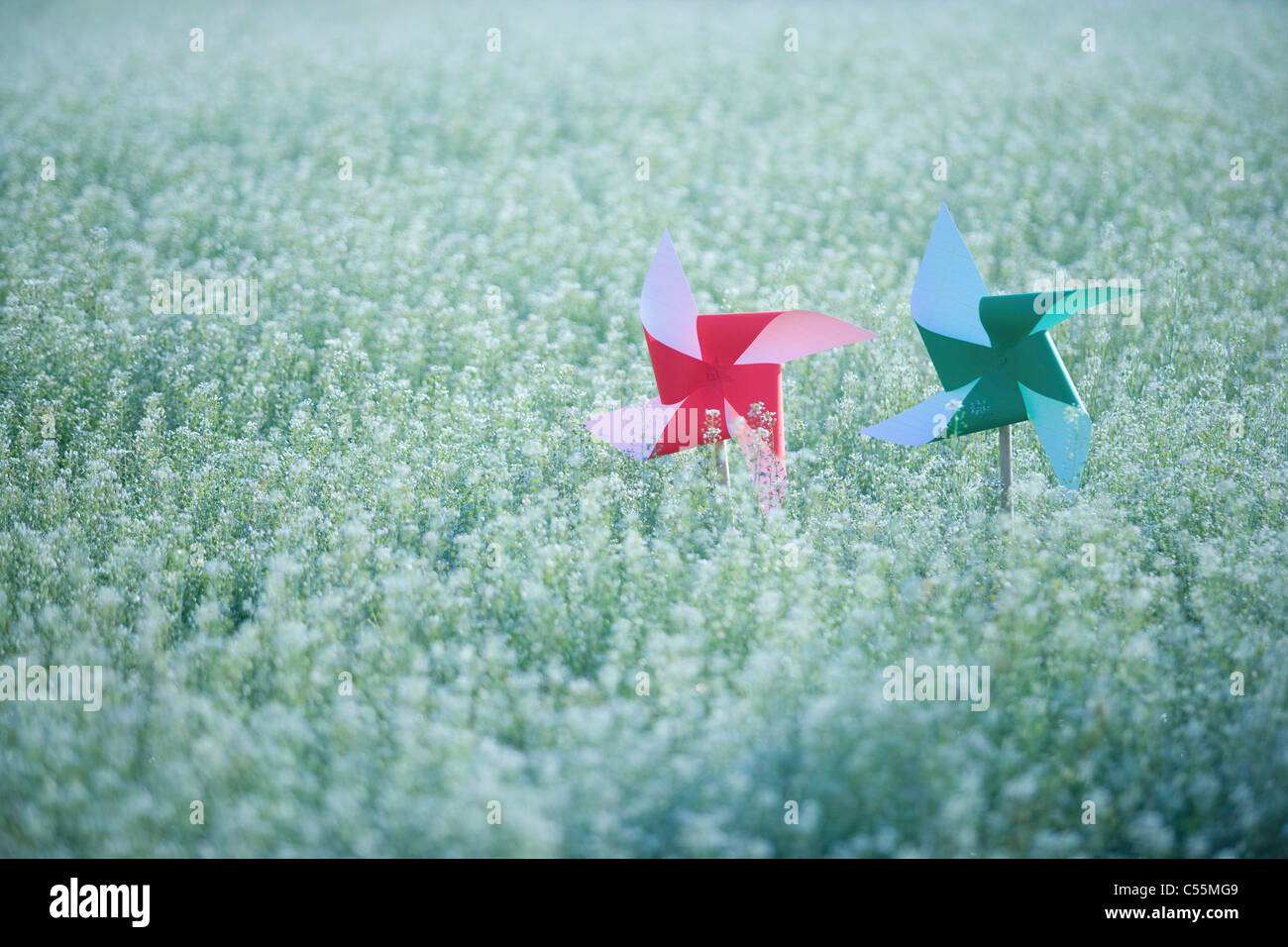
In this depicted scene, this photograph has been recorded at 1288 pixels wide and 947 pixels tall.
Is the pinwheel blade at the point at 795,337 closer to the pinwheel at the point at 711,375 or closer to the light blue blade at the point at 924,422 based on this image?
the pinwheel at the point at 711,375

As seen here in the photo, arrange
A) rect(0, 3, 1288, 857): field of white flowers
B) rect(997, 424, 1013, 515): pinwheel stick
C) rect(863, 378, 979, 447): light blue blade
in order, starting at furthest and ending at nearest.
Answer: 1. rect(997, 424, 1013, 515): pinwheel stick
2. rect(863, 378, 979, 447): light blue blade
3. rect(0, 3, 1288, 857): field of white flowers

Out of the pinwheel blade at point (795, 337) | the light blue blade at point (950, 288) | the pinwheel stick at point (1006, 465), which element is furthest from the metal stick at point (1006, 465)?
the pinwheel blade at point (795, 337)

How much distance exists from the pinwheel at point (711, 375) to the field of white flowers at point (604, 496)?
0.38 m

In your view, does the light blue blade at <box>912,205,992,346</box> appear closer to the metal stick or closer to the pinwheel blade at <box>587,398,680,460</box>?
the metal stick

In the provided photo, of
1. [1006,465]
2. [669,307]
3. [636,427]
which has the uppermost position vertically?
[669,307]

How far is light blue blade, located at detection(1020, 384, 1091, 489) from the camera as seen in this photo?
569cm

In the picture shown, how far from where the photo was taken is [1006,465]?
6.07 metres

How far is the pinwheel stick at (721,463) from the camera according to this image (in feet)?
20.5

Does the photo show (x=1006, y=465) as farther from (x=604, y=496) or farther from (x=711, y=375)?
(x=604, y=496)

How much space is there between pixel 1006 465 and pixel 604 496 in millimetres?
2512

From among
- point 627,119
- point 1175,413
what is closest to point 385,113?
point 627,119

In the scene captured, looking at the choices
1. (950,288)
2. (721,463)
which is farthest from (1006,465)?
(721,463)

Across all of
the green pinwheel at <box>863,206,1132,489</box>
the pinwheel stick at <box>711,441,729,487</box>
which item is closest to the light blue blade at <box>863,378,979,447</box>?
the green pinwheel at <box>863,206,1132,489</box>

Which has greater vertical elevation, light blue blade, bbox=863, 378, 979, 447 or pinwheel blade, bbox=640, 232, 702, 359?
pinwheel blade, bbox=640, 232, 702, 359
